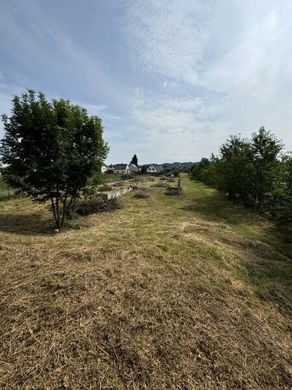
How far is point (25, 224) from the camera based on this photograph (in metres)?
8.96

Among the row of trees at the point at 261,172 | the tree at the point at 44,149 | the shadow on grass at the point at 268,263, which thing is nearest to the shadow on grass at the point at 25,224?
the tree at the point at 44,149

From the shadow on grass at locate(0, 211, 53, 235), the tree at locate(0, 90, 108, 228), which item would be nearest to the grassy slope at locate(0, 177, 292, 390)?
the shadow on grass at locate(0, 211, 53, 235)

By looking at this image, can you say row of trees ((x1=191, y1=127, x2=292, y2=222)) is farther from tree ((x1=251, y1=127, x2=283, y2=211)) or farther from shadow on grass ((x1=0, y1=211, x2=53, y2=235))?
shadow on grass ((x1=0, y1=211, x2=53, y2=235))

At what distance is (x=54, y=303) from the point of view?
3.81 meters

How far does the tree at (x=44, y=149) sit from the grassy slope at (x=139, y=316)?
84.7 inches

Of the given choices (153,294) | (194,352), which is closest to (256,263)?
(153,294)

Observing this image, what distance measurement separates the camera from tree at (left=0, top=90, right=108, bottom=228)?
26.4ft

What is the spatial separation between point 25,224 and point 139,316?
6664 millimetres

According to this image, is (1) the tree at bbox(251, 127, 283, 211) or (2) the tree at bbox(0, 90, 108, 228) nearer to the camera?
(2) the tree at bbox(0, 90, 108, 228)

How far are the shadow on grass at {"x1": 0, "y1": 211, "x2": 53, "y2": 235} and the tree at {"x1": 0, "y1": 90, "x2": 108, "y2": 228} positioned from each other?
0.69 meters

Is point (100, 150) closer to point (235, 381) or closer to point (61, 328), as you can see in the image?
point (61, 328)

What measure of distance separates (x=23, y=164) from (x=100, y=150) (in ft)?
8.61

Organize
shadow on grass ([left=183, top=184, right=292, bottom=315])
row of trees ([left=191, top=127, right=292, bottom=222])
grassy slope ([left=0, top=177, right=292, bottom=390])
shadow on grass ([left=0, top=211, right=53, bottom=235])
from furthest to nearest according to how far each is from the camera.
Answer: row of trees ([left=191, top=127, right=292, bottom=222]) < shadow on grass ([left=0, top=211, right=53, bottom=235]) < shadow on grass ([left=183, top=184, right=292, bottom=315]) < grassy slope ([left=0, top=177, right=292, bottom=390])

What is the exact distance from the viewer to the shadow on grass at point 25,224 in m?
7.91
